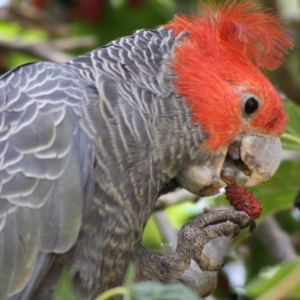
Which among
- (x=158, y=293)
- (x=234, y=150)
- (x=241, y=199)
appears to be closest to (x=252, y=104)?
(x=234, y=150)

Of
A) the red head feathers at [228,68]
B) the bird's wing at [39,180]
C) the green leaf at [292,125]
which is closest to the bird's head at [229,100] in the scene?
the red head feathers at [228,68]

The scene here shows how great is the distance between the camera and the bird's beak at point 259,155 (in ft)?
9.40

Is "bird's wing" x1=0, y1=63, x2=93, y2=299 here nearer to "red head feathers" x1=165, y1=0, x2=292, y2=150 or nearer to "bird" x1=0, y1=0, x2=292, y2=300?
"bird" x1=0, y1=0, x2=292, y2=300

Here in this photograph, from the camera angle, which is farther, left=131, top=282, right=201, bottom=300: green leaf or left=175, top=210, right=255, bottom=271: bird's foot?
left=175, top=210, right=255, bottom=271: bird's foot

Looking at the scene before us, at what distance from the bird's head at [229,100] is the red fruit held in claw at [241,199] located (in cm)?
4

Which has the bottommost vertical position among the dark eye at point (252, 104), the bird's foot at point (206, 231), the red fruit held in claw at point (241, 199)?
the bird's foot at point (206, 231)

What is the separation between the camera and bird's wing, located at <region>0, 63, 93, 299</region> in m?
2.53

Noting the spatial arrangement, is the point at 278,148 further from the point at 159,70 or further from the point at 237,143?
the point at 159,70

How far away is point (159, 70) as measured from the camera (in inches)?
114

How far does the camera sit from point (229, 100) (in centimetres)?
286

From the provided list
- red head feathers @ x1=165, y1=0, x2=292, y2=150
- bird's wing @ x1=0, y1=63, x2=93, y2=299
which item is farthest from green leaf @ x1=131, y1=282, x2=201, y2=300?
red head feathers @ x1=165, y1=0, x2=292, y2=150

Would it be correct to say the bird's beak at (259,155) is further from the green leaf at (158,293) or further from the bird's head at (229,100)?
the green leaf at (158,293)

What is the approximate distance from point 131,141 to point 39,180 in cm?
38

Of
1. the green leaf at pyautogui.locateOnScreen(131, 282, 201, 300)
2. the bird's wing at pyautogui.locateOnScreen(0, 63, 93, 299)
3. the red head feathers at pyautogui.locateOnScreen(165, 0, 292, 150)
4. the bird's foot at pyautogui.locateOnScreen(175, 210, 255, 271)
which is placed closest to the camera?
the green leaf at pyautogui.locateOnScreen(131, 282, 201, 300)
